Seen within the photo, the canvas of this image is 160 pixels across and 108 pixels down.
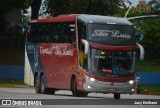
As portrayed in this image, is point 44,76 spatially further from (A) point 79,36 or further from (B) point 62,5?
(B) point 62,5

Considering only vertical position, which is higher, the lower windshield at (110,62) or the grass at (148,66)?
the lower windshield at (110,62)

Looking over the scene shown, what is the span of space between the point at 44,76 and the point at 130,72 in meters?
5.94

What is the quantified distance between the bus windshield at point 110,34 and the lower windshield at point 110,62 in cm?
51

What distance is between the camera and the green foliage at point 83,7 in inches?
2677

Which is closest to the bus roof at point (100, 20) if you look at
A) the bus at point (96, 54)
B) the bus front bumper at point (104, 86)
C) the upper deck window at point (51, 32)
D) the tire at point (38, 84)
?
the bus at point (96, 54)

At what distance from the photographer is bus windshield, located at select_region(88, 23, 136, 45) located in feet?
101

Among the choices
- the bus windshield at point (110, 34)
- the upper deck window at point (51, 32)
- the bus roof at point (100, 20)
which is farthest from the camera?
the upper deck window at point (51, 32)

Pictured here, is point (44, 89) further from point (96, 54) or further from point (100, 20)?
point (100, 20)

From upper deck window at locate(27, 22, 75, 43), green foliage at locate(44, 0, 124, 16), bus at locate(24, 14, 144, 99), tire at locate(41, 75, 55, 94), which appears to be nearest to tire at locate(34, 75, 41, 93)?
tire at locate(41, 75, 55, 94)

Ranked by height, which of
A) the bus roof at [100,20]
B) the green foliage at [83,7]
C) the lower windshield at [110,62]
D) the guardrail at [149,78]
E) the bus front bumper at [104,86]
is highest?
the bus roof at [100,20]

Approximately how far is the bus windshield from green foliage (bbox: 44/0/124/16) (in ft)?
120

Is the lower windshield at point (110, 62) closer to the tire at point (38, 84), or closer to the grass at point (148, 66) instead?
the tire at point (38, 84)

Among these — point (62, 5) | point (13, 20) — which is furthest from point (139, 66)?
point (13, 20)

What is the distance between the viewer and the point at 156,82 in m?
58.8
